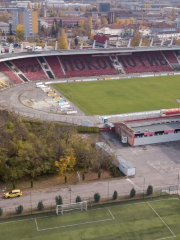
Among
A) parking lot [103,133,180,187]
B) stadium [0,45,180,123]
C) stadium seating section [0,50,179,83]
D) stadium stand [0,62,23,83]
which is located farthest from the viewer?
stadium seating section [0,50,179,83]

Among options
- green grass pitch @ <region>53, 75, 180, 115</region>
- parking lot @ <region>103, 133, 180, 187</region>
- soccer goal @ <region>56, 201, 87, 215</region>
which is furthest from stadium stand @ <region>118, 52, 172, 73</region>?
soccer goal @ <region>56, 201, 87, 215</region>

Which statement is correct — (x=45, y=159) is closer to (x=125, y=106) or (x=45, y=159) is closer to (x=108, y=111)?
(x=108, y=111)

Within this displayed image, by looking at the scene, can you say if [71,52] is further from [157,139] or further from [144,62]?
[157,139]

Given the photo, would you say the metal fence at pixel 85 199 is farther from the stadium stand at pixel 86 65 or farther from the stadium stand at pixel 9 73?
the stadium stand at pixel 86 65

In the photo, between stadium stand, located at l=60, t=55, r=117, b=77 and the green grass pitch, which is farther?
stadium stand, located at l=60, t=55, r=117, b=77

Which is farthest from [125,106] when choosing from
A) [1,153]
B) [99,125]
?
[1,153]

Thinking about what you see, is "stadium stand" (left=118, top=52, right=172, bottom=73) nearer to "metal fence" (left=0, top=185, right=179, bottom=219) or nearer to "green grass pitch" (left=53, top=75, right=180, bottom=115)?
"green grass pitch" (left=53, top=75, right=180, bottom=115)

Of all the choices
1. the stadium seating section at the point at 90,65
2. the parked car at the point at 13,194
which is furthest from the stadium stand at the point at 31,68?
the parked car at the point at 13,194

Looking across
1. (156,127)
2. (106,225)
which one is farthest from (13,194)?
(156,127)
